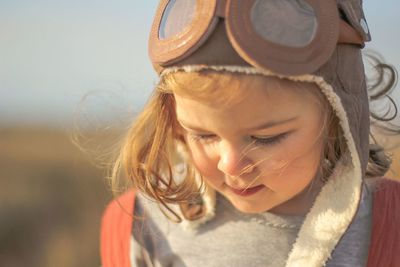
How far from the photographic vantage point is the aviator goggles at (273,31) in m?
1.62

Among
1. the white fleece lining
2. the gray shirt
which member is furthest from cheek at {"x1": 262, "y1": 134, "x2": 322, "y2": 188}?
the gray shirt

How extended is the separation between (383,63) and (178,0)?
0.74 meters

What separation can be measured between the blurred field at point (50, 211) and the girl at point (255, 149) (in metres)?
2.38

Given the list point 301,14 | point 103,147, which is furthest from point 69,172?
point 301,14

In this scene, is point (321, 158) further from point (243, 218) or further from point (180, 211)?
point (180, 211)

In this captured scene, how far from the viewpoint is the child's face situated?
1646mm

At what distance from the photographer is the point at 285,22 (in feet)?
5.40

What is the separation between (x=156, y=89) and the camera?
6.21ft

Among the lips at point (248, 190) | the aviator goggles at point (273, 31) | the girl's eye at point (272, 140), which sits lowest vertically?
the lips at point (248, 190)

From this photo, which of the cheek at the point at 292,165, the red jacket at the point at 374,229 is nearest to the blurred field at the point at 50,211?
the red jacket at the point at 374,229

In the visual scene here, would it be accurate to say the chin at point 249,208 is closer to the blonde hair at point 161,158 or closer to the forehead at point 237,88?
the blonde hair at point 161,158

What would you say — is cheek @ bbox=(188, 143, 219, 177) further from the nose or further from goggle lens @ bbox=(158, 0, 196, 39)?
goggle lens @ bbox=(158, 0, 196, 39)

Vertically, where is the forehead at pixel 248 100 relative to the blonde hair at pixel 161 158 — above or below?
above

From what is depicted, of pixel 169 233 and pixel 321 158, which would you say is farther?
pixel 169 233
